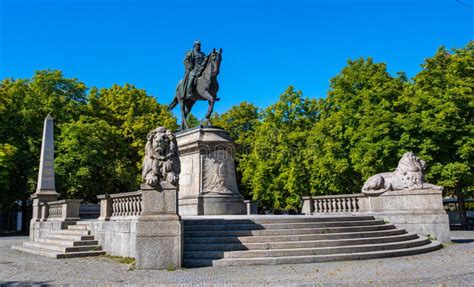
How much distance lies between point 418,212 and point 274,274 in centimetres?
902

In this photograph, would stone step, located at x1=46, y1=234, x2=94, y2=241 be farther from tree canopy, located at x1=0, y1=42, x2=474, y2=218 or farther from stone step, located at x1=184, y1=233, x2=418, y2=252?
tree canopy, located at x1=0, y1=42, x2=474, y2=218

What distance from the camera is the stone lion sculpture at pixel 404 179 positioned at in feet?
54.8

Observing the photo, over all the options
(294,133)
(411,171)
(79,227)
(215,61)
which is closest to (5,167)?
(79,227)

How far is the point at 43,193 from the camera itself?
22344 millimetres

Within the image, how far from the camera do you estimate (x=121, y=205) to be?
548 inches

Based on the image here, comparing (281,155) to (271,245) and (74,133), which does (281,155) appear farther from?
(271,245)

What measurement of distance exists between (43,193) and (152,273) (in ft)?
48.7

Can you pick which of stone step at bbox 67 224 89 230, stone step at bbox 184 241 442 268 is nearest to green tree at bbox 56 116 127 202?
stone step at bbox 67 224 89 230

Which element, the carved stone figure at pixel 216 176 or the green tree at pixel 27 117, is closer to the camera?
the carved stone figure at pixel 216 176

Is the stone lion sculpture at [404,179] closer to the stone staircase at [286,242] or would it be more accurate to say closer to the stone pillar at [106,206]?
the stone staircase at [286,242]

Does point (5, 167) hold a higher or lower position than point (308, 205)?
higher

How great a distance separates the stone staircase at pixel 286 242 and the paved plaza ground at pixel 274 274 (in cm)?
48

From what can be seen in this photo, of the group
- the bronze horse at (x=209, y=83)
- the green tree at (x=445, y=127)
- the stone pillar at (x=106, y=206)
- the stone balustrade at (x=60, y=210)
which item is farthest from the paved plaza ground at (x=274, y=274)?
the green tree at (x=445, y=127)

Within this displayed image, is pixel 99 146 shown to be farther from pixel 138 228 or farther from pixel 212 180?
pixel 138 228
